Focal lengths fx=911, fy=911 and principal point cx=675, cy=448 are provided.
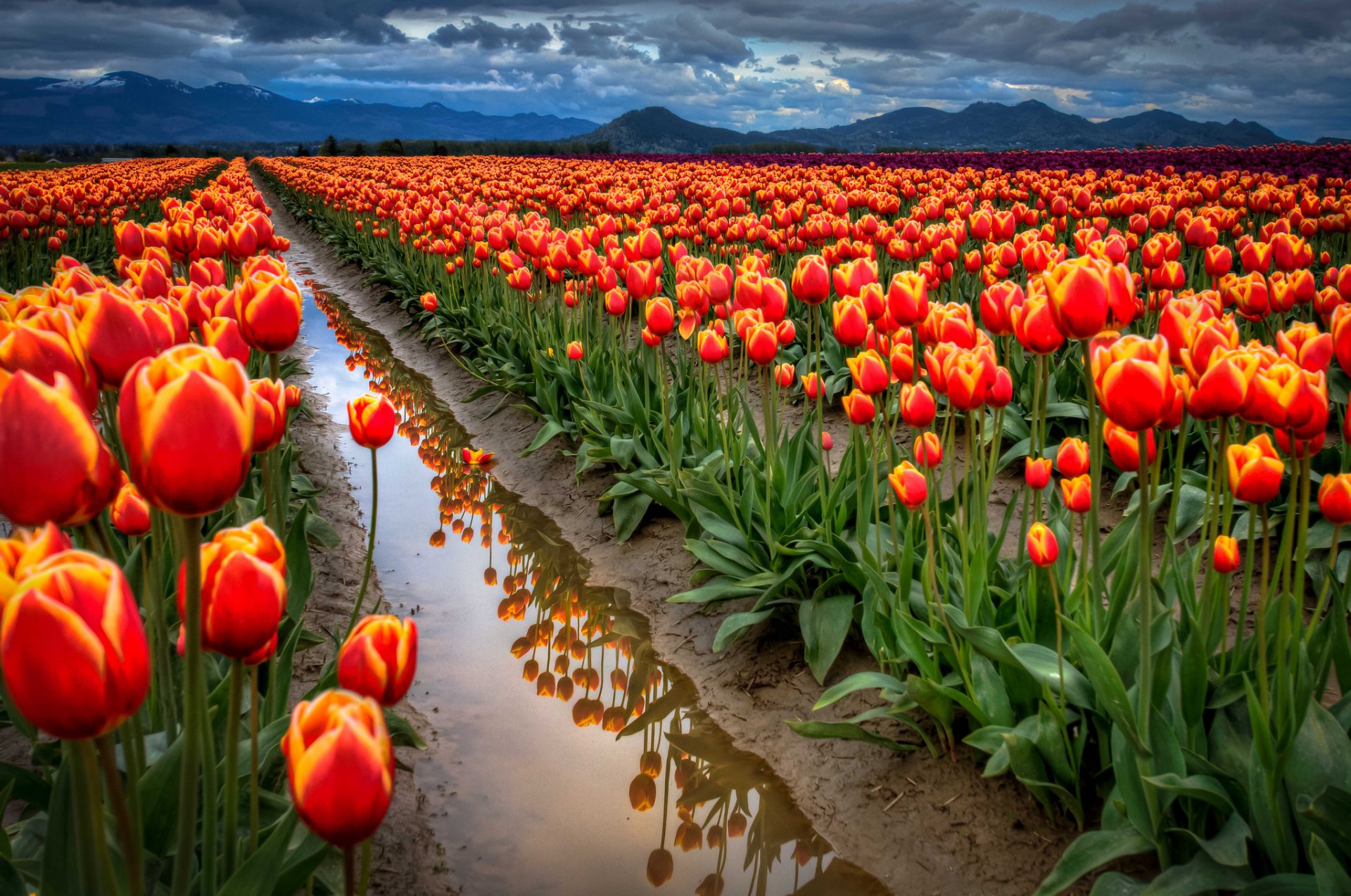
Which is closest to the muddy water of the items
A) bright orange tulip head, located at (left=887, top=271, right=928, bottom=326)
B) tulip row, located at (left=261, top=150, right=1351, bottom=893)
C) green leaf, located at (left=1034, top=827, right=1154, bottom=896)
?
tulip row, located at (left=261, top=150, right=1351, bottom=893)

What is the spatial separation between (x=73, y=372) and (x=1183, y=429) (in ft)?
9.06

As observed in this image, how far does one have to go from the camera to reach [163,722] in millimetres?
2287

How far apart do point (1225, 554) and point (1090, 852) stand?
87 cm

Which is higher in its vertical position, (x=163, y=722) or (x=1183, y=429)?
(x=1183, y=429)

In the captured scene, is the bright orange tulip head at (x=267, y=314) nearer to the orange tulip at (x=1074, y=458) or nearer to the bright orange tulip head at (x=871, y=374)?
the bright orange tulip head at (x=871, y=374)

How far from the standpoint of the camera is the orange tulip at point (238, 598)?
4.36 feet

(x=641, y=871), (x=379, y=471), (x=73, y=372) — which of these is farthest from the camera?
(x=379, y=471)

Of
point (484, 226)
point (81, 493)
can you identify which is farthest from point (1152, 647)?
point (484, 226)

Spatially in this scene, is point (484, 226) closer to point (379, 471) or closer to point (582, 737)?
point (379, 471)

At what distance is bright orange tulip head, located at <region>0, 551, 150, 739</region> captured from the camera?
1011 millimetres

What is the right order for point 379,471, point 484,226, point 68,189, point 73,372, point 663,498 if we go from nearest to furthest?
1. point 73,372
2. point 663,498
3. point 379,471
4. point 484,226
5. point 68,189

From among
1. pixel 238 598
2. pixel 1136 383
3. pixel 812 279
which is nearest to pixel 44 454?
pixel 238 598

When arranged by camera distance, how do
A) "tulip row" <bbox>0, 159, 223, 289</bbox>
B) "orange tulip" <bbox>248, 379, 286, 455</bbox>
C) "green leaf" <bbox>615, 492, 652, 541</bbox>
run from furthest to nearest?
"tulip row" <bbox>0, 159, 223, 289</bbox>, "green leaf" <bbox>615, 492, 652, 541</bbox>, "orange tulip" <bbox>248, 379, 286, 455</bbox>

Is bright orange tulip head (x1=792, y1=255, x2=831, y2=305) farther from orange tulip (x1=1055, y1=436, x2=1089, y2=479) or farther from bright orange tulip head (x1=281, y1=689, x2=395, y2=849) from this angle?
bright orange tulip head (x1=281, y1=689, x2=395, y2=849)
